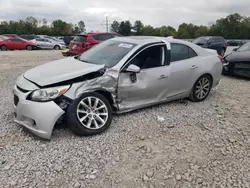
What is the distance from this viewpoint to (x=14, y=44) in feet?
74.4

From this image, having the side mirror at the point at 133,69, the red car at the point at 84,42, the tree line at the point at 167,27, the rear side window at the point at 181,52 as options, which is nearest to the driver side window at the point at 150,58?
the side mirror at the point at 133,69

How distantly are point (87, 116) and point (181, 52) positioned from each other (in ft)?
8.00

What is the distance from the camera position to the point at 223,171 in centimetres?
289

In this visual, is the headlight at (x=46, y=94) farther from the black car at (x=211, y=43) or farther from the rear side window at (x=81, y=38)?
the black car at (x=211, y=43)

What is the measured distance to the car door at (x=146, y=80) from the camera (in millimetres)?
4012

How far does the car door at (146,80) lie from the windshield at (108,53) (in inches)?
9.0


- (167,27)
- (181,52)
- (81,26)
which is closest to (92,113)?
(181,52)

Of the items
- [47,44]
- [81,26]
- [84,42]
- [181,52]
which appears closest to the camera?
[181,52]

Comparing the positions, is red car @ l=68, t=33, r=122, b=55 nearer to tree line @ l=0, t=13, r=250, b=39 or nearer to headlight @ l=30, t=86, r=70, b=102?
headlight @ l=30, t=86, r=70, b=102

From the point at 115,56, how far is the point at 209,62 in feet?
7.43

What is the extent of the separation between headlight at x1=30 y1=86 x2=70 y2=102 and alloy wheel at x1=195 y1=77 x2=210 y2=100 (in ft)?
9.86

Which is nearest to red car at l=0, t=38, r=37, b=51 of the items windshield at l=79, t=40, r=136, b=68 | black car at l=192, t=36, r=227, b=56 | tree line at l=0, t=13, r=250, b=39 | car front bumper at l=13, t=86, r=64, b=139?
black car at l=192, t=36, r=227, b=56

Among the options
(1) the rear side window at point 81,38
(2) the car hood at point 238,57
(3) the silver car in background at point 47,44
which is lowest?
(3) the silver car in background at point 47,44

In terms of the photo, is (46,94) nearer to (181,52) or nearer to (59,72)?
(59,72)
